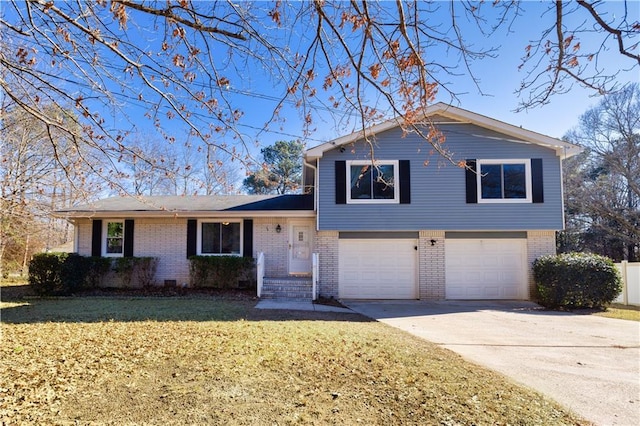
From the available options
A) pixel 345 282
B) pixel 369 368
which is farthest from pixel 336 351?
pixel 345 282

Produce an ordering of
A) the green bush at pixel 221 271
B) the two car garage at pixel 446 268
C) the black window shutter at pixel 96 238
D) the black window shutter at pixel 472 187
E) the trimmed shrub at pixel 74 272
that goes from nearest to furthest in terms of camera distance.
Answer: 1. the trimmed shrub at pixel 74 272
2. the black window shutter at pixel 472 187
3. the two car garage at pixel 446 268
4. the green bush at pixel 221 271
5. the black window shutter at pixel 96 238

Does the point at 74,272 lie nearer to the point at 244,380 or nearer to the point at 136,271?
the point at 136,271

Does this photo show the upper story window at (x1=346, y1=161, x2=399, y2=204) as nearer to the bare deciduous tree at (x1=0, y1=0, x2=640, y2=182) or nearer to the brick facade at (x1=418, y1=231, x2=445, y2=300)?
the brick facade at (x1=418, y1=231, x2=445, y2=300)

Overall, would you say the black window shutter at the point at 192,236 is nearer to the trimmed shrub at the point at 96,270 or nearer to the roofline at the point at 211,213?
the roofline at the point at 211,213

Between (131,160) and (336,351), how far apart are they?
11.9 feet

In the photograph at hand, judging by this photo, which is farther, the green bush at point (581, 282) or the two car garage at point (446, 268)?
the two car garage at point (446, 268)

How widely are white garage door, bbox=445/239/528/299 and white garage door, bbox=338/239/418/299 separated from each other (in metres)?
1.22

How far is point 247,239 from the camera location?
12.4 meters

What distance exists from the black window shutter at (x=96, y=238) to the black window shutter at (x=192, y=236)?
3044mm

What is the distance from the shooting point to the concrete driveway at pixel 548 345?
12.3 ft

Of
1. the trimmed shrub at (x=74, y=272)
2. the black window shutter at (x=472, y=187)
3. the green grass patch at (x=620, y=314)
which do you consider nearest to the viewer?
the green grass patch at (x=620, y=314)

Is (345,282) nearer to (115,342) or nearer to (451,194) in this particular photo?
(451,194)

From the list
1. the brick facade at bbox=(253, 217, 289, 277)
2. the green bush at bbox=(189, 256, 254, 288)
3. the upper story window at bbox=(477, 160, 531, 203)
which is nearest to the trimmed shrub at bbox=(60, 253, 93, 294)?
the green bush at bbox=(189, 256, 254, 288)

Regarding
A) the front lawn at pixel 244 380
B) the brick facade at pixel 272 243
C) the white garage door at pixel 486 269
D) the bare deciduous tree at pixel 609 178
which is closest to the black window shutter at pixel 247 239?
the brick facade at pixel 272 243
